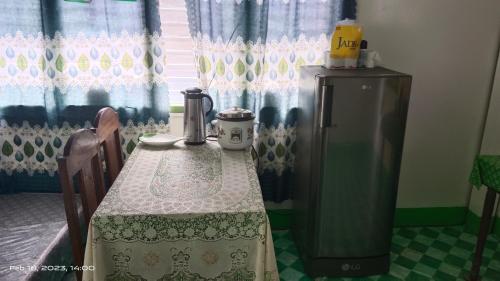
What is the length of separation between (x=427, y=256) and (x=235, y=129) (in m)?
1.45

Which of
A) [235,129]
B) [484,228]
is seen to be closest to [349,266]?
[484,228]

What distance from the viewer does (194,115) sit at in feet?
6.10

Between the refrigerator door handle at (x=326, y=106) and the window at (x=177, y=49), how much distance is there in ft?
2.73

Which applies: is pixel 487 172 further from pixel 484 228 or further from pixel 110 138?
pixel 110 138

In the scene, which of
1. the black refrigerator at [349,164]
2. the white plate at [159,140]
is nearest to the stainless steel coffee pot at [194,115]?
the white plate at [159,140]

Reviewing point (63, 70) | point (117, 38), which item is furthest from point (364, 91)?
point (63, 70)

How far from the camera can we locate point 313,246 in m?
1.98

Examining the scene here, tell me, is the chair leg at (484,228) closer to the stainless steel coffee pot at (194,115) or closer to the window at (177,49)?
the stainless steel coffee pot at (194,115)

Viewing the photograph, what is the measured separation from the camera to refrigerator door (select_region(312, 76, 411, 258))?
5.74ft

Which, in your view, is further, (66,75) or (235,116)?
(66,75)

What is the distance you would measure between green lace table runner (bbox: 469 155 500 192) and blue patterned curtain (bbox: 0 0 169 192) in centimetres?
167

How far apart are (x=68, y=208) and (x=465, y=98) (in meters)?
2.36

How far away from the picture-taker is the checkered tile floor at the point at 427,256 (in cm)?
207

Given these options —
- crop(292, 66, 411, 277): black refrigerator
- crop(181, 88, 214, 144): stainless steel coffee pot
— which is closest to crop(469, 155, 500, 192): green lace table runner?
crop(292, 66, 411, 277): black refrigerator
